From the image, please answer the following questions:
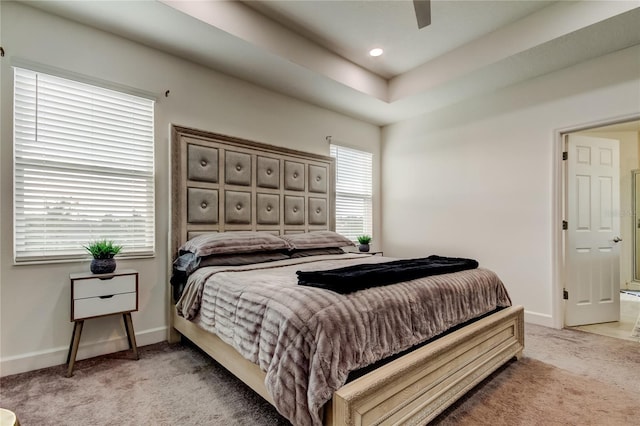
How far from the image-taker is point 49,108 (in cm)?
240

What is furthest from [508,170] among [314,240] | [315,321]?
[315,321]

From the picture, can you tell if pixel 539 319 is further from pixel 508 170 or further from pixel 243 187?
pixel 243 187

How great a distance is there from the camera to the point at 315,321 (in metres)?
1.32

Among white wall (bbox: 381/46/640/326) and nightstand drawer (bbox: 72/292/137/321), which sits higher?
white wall (bbox: 381/46/640/326)

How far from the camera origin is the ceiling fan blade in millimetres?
1833

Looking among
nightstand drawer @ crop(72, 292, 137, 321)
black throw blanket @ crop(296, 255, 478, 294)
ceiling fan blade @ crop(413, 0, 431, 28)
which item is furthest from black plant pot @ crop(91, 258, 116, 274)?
ceiling fan blade @ crop(413, 0, 431, 28)

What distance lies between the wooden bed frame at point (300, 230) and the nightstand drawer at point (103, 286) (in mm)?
463

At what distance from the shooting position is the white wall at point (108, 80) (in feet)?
7.30

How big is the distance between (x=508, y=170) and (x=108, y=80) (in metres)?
4.18

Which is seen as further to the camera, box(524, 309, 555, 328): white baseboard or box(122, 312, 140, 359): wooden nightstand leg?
box(524, 309, 555, 328): white baseboard

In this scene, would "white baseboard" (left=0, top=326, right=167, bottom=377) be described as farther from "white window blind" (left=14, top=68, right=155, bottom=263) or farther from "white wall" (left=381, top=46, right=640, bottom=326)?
"white wall" (left=381, top=46, right=640, bottom=326)

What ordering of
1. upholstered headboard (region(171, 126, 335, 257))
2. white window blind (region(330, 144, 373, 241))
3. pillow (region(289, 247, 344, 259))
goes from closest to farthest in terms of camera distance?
upholstered headboard (region(171, 126, 335, 257)) < pillow (region(289, 247, 344, 259)) < white window blind (region(330, 144, 373, 241))

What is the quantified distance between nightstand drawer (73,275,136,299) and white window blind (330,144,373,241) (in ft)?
→ 9.01

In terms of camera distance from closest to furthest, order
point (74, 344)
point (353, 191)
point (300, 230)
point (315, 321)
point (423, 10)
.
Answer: point (315, 321) → point (423, 10) → point (74, 344) → point (300, 230) → point (353, 191)
